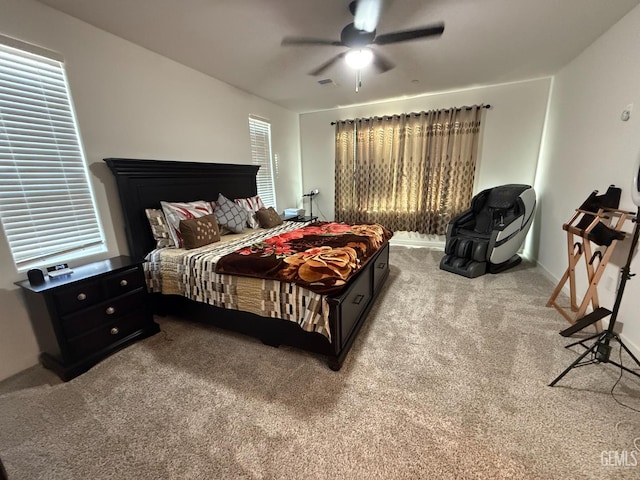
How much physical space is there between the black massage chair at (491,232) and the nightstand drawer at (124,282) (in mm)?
3556

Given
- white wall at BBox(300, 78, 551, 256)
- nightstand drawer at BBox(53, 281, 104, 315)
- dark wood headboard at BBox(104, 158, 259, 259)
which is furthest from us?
white wall at BBox(300, 78, 551, 256)

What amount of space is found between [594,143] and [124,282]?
4442 mm

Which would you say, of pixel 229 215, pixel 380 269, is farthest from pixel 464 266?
pixel 229 215

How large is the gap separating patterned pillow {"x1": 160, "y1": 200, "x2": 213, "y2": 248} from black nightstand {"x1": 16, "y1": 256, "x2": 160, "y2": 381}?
1.43 ft

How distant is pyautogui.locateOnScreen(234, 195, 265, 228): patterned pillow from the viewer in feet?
11.1

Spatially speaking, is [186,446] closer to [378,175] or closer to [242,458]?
[242,458]

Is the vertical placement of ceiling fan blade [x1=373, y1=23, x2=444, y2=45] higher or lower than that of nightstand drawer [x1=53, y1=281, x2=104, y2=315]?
higher

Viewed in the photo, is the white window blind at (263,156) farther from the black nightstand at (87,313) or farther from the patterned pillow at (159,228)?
the black nightstand at (87,313)

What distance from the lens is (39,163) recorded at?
192cm

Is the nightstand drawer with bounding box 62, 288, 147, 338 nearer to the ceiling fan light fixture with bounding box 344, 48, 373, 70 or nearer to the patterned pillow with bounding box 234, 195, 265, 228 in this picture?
the patterned pillow with bounding box 234, 195, 265, 228

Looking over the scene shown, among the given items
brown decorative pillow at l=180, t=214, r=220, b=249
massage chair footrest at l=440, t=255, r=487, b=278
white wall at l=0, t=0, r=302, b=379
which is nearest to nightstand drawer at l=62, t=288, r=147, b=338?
white wall at l=0, t=0, r=302, b=379

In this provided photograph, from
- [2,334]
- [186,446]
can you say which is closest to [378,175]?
[186,446]

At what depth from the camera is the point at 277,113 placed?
4.57 metres

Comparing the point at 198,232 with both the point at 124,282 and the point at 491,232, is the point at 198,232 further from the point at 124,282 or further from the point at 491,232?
the point at 491,232
